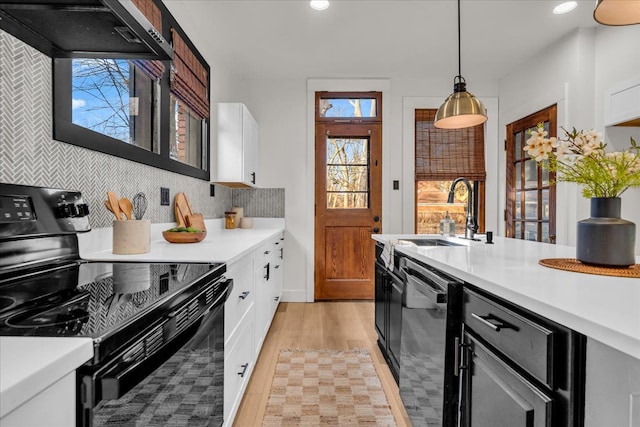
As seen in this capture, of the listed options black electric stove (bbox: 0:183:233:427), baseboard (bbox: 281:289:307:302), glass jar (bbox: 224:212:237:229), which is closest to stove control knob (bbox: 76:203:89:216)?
black electric stove (bbox: 0:183:233:427)

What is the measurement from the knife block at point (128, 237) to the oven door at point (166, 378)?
55 centimetres

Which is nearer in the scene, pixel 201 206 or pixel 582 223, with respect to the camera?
pixel 582 223

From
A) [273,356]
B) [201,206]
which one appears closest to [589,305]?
[273,356]

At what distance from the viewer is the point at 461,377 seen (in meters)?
1.15

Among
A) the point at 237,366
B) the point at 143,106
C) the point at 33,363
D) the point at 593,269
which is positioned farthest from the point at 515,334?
the point at 143,106

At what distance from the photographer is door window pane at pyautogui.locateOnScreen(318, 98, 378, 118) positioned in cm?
403

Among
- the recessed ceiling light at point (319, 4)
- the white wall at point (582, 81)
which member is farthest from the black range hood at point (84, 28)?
the white wall at point (582, 81)

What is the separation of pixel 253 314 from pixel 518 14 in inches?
119

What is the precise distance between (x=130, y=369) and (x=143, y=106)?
184 centimetres

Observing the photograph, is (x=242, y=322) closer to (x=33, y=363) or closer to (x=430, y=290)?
(x=430, y=290)

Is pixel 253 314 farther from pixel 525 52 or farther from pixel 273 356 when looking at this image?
pixel 525 52

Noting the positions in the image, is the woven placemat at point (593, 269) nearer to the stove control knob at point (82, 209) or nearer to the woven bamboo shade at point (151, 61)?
the stove control knob at point (82, 209)

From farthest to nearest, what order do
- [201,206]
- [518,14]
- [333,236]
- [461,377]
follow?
[333,236]
[201,206]
[518,14]
[461,377]

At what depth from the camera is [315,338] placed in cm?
287
